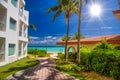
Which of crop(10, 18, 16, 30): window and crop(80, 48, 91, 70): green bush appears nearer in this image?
crop(80, 48, 91, 70): green bush

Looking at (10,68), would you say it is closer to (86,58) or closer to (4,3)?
(4,3)

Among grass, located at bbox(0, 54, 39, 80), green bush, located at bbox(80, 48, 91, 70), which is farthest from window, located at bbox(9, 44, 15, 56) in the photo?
green bush, located at bbox(80, 48, 91, 70)

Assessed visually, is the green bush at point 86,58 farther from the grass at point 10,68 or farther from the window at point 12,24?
the window at point 12,24

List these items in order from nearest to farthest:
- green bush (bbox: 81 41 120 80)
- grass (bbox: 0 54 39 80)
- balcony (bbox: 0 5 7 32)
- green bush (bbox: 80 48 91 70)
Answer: green bush (bbox: 81 41 120 80), grass (bbox: 0 54 39 80), green bush (bbox: 80 48 91 70), balcony (bbox: 0 5 7 32)

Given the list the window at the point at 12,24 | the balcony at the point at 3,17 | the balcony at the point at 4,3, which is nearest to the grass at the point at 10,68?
the balcony at the point at 3,17

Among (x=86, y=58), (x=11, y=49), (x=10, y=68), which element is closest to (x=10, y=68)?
(x=10, y=68)

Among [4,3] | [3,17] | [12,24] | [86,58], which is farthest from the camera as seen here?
[12,24]

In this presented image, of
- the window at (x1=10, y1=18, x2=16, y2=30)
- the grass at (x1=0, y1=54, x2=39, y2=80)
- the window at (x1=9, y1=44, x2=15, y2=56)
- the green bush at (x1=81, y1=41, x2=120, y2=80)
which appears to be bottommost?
the grass at (x1=0, y1=54, x2=39, y2=80)

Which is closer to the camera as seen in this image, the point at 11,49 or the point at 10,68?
the point at 10,68

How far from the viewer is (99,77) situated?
56.6 ft

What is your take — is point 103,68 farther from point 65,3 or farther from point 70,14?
point 70,14

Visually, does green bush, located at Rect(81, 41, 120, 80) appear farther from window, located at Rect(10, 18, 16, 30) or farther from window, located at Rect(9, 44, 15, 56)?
window, located at Rect(10, 18, 16, 30)

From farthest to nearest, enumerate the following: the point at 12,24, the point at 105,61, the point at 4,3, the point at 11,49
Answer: the point at 12,24, the point at 11,49, the point at 4,3, the point at 105,61

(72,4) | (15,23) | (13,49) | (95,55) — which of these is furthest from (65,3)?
(95,55)
